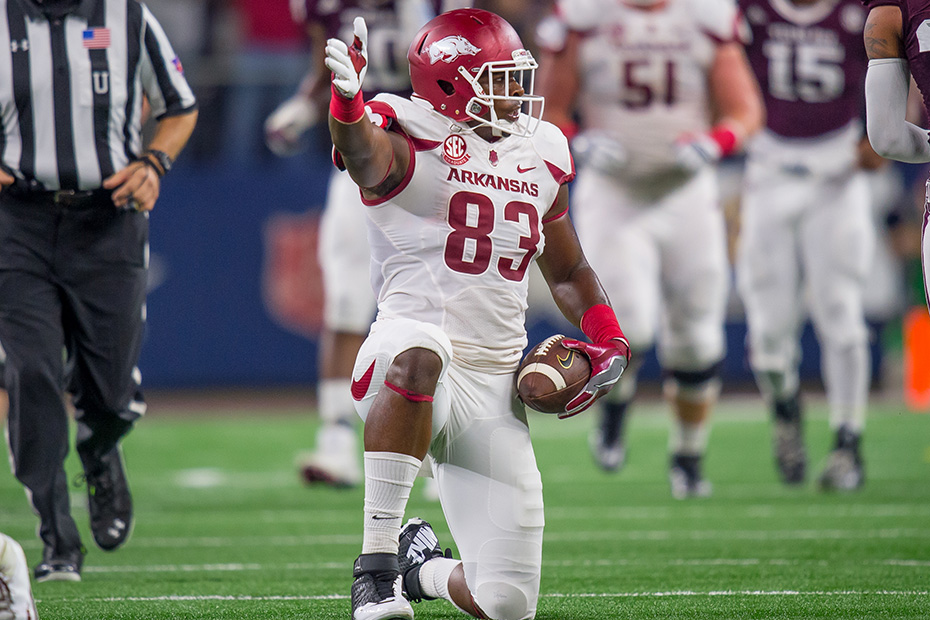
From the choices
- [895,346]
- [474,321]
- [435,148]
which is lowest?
[895,346]

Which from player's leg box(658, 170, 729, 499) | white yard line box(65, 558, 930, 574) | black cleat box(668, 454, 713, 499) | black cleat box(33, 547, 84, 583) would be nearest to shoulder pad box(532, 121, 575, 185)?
white yard line box(65, 558, 930, 574)

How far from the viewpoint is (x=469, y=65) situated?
10.5 ft

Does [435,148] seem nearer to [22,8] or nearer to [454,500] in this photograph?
[454,500]

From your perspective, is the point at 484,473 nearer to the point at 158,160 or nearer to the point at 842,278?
the point at 158,160

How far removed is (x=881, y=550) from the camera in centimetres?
435

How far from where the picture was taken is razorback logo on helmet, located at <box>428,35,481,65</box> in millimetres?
3225

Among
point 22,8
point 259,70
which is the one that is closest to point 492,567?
point 22,8

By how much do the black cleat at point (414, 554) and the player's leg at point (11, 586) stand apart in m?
0.94

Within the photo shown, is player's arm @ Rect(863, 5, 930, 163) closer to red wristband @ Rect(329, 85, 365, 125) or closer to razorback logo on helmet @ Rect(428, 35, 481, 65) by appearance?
razorback logo on helmet @ Rect(428, 35, 481, 65)

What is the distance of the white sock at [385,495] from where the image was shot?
2988 mm

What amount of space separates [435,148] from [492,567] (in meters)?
0.96

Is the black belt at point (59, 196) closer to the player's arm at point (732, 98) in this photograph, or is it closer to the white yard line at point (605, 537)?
the white yard line at point (605, 537)

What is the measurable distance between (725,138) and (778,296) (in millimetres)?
871

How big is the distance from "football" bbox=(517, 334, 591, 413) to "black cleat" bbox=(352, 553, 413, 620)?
0.48m
